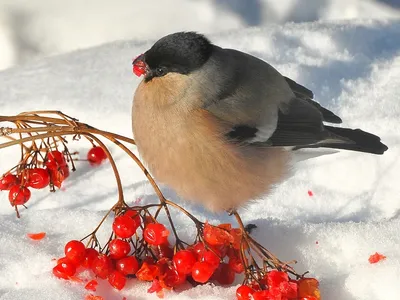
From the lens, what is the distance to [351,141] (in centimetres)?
221

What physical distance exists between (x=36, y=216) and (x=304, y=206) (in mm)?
933

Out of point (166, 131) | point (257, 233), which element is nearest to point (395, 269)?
point (257, 233)

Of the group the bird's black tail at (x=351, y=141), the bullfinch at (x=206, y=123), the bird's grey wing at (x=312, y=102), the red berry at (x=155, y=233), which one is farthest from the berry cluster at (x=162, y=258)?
the bird's grey wing at (x=312, y=102)

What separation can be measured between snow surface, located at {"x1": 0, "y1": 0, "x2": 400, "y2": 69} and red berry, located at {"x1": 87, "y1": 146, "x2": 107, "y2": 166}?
1.47 meters

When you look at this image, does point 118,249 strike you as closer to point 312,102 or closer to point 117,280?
point 117,280

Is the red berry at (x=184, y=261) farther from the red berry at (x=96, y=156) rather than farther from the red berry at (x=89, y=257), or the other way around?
the red berry at (x=96, y=156)

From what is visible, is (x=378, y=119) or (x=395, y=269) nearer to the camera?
(x=395, y=269)

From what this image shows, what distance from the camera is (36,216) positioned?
213cm

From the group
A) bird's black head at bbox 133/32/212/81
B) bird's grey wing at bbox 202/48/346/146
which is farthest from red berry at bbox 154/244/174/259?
bird's black head at bbox 133/32/212/81

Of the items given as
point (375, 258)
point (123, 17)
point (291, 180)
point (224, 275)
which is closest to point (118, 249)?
point (224, 275)

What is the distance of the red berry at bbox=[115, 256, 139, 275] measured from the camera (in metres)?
1.74

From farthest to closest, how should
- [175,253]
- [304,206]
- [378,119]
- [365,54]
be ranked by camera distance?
1. [365,54]
2. [378,119]
3. [304,206]
4. [175,253]

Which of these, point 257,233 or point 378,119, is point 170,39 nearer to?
point 257,233

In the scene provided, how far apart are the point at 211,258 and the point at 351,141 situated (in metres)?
0.74
